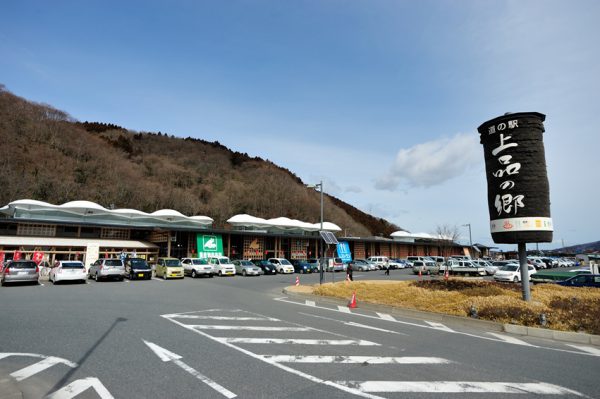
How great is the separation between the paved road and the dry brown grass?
1.42 metres

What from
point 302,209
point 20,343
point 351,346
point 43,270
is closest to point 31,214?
point 43,270

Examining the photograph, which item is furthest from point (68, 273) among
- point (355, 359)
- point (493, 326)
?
point (493, 326)

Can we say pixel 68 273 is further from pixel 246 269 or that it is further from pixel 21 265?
pixel 246 269

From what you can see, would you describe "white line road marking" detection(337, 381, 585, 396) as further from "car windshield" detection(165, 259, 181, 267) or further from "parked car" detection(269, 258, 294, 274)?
"parked car" detection(269, 258, 294, 274)

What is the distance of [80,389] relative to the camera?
536cm

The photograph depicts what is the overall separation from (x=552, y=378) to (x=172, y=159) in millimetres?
102307

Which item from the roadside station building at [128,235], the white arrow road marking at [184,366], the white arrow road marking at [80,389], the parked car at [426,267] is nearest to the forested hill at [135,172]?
the roadside station building at [128,235]

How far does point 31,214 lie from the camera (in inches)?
1302

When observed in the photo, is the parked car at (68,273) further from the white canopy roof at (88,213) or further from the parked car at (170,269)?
the white canopy roof at (88,213)

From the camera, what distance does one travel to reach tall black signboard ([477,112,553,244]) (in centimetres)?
1412

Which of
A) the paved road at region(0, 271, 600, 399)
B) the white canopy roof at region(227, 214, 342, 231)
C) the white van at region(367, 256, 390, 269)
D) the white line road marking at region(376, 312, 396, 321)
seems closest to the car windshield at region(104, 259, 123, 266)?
the paved road at region(0, 271, 600, 399)

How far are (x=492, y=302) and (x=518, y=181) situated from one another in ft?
16.4

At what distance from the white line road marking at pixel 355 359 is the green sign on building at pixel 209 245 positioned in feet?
109

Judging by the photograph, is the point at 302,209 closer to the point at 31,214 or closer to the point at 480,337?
the point at 31,214
